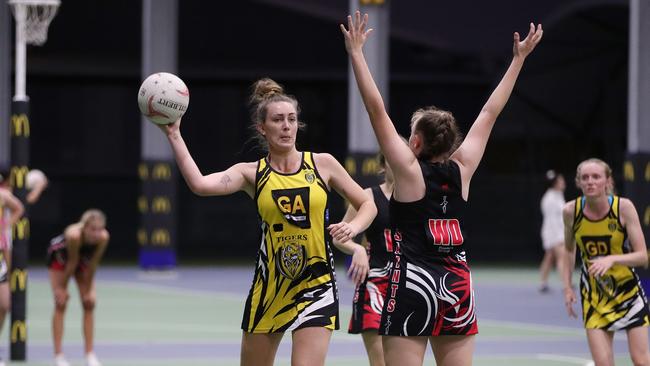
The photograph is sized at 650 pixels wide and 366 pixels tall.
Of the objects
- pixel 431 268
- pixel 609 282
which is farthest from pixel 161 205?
pixel 431 268

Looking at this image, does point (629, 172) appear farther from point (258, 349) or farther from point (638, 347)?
point (258, 349)

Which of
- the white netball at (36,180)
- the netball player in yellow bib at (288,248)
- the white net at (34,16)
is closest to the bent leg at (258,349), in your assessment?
the netball player in yellow bib at (288,248)

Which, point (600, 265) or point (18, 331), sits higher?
point (600, 265)

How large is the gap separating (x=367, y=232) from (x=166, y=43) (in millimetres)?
16986

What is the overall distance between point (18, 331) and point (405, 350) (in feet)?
24.0

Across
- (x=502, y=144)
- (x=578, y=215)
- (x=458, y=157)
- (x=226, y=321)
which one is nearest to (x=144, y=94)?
(x=458, y=157)

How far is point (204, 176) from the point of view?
21.6ft

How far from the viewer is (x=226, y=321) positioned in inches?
657

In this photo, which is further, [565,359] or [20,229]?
[20,229]

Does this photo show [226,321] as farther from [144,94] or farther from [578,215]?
[144,94]

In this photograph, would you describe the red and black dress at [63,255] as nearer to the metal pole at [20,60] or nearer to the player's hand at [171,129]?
the metal pole at [20,60]

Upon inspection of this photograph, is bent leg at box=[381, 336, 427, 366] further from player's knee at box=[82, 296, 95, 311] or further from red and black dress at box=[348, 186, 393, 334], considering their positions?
player's knee at box=[82, 296, 95, 311]

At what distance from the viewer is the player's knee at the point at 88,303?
12023mm

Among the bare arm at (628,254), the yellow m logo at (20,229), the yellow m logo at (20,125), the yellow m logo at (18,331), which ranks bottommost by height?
the yellow m logo at (18,331)
